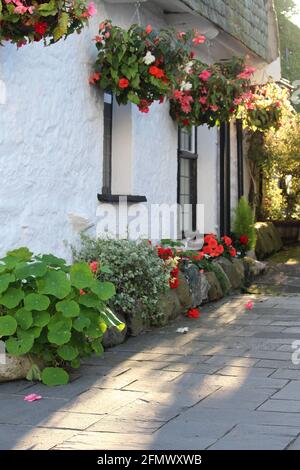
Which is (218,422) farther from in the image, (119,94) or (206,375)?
(119,94)

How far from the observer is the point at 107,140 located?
8500mm

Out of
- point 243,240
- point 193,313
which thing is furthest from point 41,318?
point 243,240

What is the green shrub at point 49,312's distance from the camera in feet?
18.0

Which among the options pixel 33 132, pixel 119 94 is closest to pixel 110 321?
pixel 33 132

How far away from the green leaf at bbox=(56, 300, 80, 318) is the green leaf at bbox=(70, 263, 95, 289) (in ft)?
0.49

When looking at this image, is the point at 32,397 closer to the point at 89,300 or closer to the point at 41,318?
the point at 41,318

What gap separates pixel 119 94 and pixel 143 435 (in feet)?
13.9

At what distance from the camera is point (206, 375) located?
19.4ft

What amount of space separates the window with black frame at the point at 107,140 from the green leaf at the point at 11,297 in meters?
2.97

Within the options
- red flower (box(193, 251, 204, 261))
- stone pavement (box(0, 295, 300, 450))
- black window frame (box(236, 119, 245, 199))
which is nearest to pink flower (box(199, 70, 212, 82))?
red flower (box(193, 251, 204, 261))

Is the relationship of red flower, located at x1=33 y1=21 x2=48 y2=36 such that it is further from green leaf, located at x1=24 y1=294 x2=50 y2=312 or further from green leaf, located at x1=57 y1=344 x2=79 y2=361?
green leaf, located at x1=57 y1=344 x2=79 y2=361

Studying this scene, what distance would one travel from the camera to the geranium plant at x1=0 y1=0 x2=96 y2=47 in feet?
18.1

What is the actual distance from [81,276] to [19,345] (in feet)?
2.14

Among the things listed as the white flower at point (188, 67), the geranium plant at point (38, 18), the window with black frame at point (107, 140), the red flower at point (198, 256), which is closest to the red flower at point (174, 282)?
the red flower at point (198, 256)
